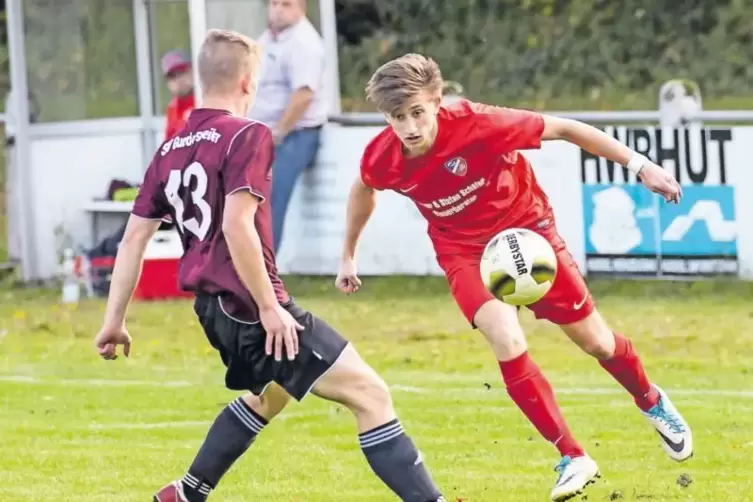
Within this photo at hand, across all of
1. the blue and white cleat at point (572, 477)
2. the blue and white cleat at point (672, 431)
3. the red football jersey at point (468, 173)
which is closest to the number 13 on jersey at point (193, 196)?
the red football jersey at point (468, 173)

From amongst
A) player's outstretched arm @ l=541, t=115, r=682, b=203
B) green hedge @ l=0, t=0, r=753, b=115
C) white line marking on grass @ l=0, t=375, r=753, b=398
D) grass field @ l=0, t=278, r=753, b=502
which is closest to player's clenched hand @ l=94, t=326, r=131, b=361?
Result: grass field @ l=0, t=278, r=753, b=502

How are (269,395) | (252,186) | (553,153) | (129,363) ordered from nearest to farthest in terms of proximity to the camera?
(252,186) → (269,395) → (129,363) → (553,153)

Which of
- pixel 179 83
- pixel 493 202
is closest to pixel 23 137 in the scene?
pixel 179 83

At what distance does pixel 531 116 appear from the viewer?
717 cm

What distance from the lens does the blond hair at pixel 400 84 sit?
6816 millimetres

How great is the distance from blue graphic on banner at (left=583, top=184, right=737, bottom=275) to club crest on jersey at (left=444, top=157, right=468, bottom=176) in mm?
6153

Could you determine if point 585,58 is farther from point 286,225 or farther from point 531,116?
point 531,116

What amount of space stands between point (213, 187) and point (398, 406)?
3.46 meters

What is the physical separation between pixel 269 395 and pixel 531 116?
1.52 m

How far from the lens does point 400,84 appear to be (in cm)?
682

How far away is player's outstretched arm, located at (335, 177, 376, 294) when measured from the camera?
24.3ft

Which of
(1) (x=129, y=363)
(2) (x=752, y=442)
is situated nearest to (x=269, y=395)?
(2) (x=752, y=442)

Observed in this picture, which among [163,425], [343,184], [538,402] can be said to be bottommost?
[163,425]

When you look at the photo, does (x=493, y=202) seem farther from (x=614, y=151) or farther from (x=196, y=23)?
(x=196, y=23)
